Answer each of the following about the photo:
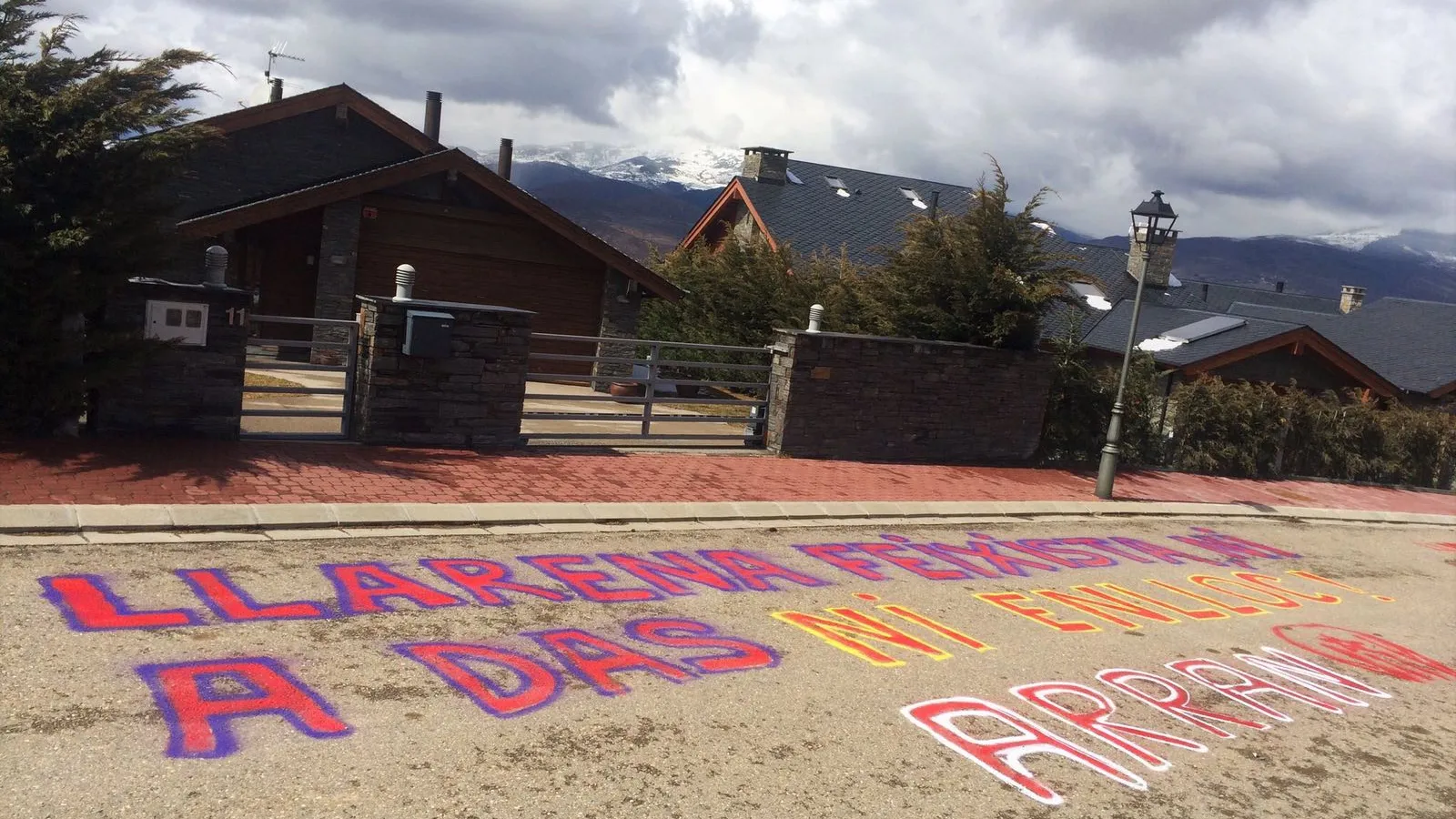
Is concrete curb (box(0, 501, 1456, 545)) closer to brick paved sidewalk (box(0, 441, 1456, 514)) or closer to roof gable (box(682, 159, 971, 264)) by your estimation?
brick paved sidewalk (box(0, 441, 1456, 514))

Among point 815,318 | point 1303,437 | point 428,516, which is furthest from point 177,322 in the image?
point 1303,437

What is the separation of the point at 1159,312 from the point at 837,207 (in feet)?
32.7

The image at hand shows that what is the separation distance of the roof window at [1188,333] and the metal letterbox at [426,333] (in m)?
19.5

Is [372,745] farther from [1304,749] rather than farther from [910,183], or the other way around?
[910,183]

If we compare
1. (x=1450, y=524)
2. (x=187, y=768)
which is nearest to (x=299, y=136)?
(x=187, y=768)

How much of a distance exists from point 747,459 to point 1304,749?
25.5 feet

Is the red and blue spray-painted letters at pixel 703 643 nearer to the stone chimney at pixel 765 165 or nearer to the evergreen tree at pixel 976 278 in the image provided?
the evergreen tree at pixel 976 278

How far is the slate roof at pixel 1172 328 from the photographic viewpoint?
25250 mm

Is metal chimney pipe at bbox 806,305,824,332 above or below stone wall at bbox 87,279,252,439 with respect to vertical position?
above

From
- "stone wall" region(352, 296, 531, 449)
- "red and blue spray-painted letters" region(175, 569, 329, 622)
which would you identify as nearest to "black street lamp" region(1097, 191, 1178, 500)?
"stone wall" region(352, 296, 531, 449)

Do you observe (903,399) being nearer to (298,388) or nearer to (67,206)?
(298,388)

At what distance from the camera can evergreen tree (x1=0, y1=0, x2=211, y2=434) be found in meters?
8.42

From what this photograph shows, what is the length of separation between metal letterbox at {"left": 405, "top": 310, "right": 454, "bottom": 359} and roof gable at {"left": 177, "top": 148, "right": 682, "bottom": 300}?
8190mm

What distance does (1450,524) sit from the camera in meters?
→ 17.5
